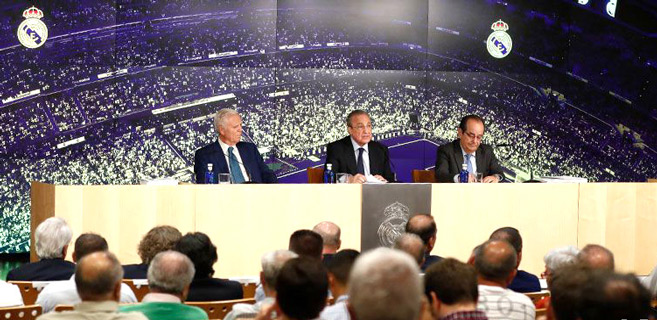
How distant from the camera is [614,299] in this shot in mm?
2416

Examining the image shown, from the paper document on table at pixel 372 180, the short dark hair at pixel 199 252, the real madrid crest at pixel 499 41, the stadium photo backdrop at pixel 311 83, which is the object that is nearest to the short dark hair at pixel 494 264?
the short dark hair at pixel 199 252

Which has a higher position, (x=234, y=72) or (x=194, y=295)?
(x=234, y=72)

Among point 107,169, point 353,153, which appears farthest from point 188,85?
point 353,153

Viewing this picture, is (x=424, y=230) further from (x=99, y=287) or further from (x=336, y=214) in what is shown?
(x=99, y=287)

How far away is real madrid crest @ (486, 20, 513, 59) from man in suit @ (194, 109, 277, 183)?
11.2ft

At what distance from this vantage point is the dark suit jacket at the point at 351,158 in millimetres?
7609

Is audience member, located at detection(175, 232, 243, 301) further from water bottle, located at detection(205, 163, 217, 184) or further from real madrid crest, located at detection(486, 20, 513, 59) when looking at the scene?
real madrid crest, located at detection(486, 20, 513, 59)

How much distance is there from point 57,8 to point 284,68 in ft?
7.66

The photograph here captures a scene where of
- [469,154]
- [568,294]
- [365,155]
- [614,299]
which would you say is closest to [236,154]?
[365,155]

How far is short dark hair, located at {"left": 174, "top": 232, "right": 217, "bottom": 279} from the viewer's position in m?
4.19

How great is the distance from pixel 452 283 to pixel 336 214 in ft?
11.2

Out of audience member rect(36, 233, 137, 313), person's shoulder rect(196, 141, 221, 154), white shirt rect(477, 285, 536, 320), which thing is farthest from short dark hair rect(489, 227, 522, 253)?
person's shoulder rect(196, 141, 221, 154)

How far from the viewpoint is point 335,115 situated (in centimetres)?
948

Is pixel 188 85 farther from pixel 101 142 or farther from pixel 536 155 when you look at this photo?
pixel 536 155
